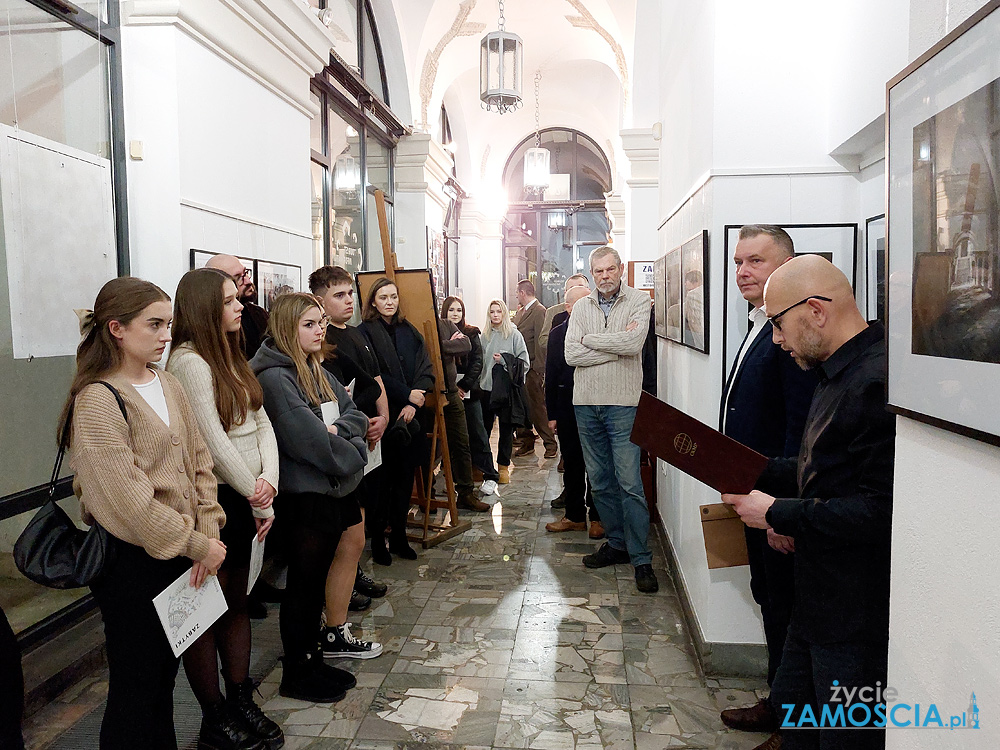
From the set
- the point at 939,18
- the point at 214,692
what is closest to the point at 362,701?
the point at 214,692

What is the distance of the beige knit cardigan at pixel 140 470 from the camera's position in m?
1.89

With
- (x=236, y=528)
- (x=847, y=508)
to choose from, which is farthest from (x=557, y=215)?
(x=847, y=508)

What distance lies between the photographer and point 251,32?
3.92m

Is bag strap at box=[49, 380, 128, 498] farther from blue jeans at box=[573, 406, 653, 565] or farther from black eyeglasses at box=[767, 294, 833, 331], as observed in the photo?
blue jeans at box=[573, 406, 653, 565]

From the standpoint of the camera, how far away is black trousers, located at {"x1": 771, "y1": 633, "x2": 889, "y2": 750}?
163 centimetres

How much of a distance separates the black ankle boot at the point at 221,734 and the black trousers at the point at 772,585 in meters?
1.69

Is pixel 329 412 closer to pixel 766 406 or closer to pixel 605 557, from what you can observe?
pixel 766 406

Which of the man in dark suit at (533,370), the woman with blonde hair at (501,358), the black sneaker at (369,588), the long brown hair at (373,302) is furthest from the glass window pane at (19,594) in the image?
the man in dark suit at (533,370)

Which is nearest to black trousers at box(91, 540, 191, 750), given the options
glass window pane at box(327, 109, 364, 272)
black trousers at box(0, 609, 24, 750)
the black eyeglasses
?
black trousers at box(0, 609, 24, 750)

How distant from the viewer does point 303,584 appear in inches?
109

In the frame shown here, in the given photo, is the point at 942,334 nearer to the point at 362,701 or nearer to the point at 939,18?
the point at 939,18

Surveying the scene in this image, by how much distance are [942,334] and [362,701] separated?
246cm

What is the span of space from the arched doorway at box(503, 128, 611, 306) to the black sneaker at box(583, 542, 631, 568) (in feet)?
33.1

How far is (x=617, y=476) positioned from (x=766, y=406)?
5.55 ft
